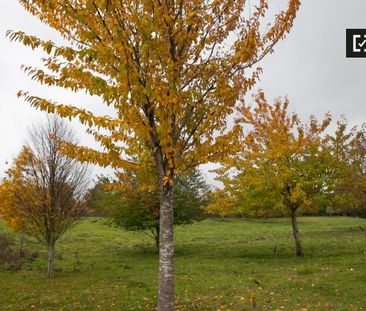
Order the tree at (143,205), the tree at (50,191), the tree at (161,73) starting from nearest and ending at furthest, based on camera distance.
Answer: the tree at (161,73) < the tree at (50,191) < the tree at (143,205)

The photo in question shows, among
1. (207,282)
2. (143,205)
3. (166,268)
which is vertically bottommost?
(207,282)

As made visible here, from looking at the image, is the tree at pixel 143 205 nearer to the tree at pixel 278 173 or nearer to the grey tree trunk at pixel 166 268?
the tree at pixel 278 173

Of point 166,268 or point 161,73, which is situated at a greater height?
point 161,73

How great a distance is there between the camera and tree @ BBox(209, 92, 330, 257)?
15.5 metres

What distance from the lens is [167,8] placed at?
6121 millimetres

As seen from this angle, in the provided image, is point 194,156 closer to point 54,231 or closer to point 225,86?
point 225,86

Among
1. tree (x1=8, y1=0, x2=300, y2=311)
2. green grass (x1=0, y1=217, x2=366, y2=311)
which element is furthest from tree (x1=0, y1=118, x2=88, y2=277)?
tree (x1=8, y1=0, x2=300, y2=311)

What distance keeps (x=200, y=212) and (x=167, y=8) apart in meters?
17.2

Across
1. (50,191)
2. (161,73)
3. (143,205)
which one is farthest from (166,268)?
(143,205)

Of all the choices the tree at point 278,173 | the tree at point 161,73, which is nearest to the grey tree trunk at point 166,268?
the tree at point 161,73

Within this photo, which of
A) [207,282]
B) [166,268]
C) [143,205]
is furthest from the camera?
[143,205]

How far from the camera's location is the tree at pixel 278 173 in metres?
15.5

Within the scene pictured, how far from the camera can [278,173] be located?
15594mm

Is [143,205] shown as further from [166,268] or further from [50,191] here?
[166,268]
